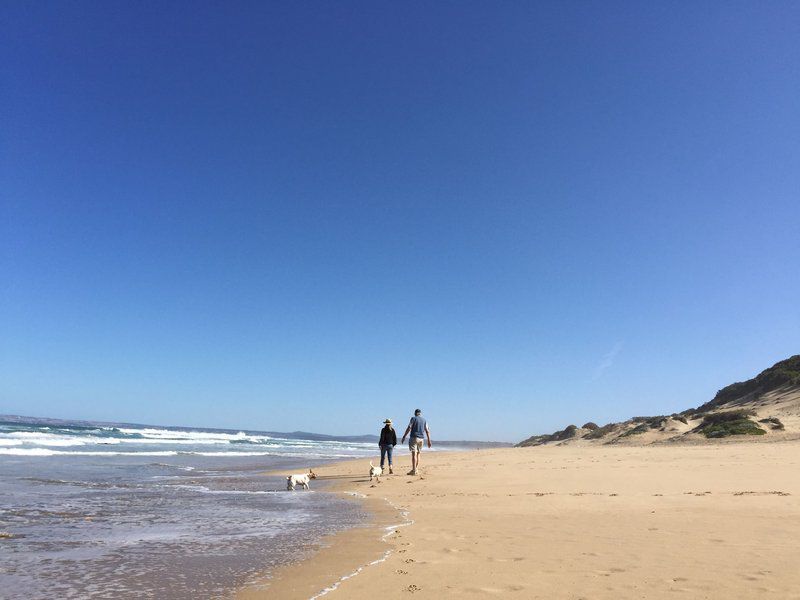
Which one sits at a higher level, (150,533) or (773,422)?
(773,422)

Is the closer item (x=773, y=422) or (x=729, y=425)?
(x=773, y=422)

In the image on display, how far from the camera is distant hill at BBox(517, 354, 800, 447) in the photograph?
25.4 meters

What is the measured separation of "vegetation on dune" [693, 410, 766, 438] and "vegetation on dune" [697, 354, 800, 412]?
959cm

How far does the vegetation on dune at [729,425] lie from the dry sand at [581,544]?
14.4 meters

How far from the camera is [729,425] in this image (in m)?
26.2

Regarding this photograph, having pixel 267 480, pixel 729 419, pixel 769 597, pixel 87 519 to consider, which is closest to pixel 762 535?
pixel 769 597

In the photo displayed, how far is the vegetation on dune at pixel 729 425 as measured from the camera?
24875 millimetres

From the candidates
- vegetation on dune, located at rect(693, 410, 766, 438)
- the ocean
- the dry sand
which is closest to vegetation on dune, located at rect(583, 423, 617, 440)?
vegetation on dune, located at rect(693, 410, 766, 438)

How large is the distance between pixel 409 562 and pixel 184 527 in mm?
4288

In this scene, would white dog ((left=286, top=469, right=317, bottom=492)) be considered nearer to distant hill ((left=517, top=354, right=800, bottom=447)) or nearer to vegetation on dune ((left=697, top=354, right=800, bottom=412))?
distant hill ((left=517, top=354, right=800, bottom=447))

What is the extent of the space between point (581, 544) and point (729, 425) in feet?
80.3

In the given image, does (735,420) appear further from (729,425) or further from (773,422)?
(773,422)

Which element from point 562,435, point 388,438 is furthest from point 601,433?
point 388,438

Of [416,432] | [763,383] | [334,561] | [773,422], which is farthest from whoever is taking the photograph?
[763,383]
